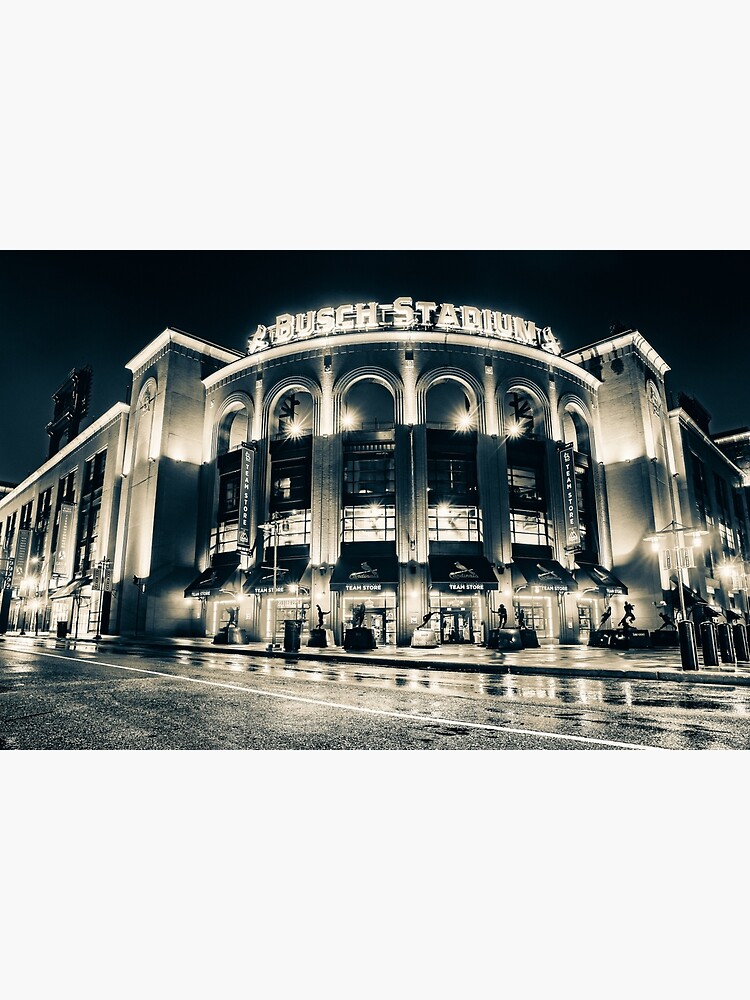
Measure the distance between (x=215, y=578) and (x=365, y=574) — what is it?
960cm

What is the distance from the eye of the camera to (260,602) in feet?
107

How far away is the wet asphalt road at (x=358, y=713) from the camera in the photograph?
6.27 m

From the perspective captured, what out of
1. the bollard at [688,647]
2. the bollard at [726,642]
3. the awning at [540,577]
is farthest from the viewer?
the awning at [540,577]

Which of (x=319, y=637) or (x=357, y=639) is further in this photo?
(x=319, y=637)

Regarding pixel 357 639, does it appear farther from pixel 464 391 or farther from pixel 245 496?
pixel 464 391

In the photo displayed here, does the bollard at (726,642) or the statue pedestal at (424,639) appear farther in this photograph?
the statue pedestal at (424,639)

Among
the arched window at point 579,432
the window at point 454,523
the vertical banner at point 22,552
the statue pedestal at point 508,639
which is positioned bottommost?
the statue pedestal at point 508,639

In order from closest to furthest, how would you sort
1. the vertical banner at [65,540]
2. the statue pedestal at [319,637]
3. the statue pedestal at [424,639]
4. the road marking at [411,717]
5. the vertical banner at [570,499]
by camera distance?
the road marking at [411,717], the statue pedestal at [424,639], the statue pedestal at [319,637], the vertical banner at [570,499], the vertical banner at [65,540]

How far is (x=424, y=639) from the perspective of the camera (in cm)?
2445

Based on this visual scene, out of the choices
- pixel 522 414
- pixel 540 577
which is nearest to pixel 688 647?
pixel 540 577

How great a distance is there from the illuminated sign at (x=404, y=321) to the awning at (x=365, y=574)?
44.2 feet

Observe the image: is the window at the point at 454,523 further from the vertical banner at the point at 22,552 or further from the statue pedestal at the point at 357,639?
the vertical banner at the point at 22,552

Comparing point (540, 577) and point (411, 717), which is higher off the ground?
point (540, 577)

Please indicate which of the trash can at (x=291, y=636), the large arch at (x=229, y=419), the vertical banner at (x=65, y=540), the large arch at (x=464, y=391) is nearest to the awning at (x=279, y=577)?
the trash can at (x=291, y=636)
